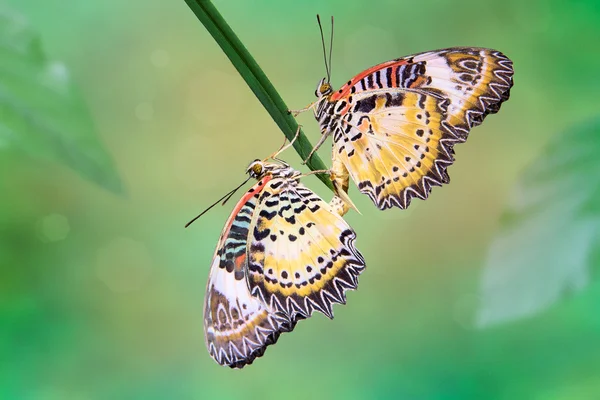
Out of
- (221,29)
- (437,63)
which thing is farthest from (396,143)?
(221,29)

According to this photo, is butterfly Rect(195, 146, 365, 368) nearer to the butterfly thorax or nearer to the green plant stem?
the butterfly thorax

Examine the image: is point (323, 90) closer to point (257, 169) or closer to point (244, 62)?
point (257, 169)

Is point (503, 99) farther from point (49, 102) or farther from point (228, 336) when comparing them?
point (49, 102)

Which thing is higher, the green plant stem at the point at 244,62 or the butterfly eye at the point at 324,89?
the butterfly eye at the point at 324,89

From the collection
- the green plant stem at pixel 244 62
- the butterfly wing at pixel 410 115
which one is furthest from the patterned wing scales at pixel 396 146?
the green plant stem at pixel 244 62

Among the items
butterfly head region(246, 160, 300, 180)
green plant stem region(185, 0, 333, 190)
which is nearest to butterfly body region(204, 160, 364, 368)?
butterfly head region(246, 160, 300, 180)

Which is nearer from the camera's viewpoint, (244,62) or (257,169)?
(244,62)

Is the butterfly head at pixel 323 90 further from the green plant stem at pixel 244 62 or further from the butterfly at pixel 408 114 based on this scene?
the green plant stem at pixel 244 62

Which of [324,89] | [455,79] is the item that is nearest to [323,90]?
[324,89]
